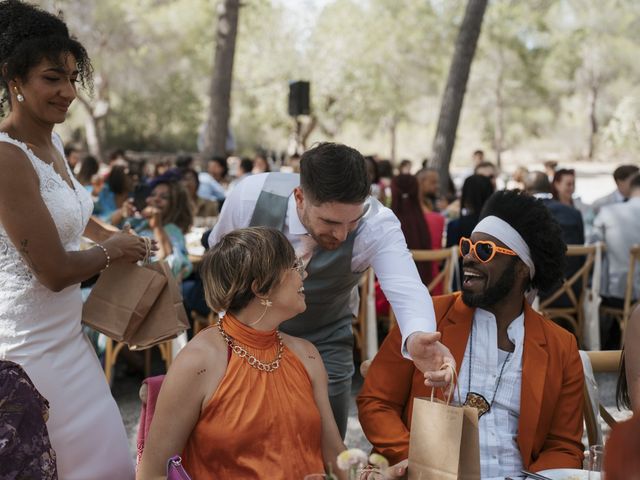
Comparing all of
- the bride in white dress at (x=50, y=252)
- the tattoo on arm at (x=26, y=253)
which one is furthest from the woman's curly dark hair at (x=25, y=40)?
the tattoo on arm at (x=26, y=253)

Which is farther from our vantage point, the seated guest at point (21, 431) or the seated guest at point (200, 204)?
the seated guest at point (200, 204)

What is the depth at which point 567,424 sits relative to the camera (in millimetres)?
2934

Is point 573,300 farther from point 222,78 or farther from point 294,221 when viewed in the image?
point 222,78

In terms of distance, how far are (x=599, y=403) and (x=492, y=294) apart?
1.78 feet

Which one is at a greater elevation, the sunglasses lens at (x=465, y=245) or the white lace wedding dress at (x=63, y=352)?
the sunglasses lens at (x=465, y=245)

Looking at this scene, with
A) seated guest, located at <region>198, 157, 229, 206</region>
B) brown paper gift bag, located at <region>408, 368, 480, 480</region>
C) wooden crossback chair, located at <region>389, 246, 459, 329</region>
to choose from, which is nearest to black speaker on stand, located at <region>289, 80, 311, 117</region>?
seated guest, located at <region>198, 157, 229, 206</region>

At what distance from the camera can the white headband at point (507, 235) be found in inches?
125

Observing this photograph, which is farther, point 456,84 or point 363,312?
point 456,84

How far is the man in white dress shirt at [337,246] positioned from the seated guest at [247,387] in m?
0.23

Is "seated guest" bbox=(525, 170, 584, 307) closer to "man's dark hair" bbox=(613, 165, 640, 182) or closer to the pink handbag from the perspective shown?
"man's dark hair" bbox=(613, 165, 640, 182)

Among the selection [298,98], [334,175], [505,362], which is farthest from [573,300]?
[298,98]

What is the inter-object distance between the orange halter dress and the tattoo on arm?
2.16 feet

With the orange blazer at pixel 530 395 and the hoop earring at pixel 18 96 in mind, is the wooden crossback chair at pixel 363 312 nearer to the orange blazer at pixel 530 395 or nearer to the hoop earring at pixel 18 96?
the orange blazer at pixel 530 395

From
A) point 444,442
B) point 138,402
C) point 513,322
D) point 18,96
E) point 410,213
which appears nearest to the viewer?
point 444,442
